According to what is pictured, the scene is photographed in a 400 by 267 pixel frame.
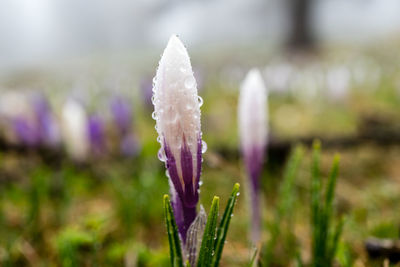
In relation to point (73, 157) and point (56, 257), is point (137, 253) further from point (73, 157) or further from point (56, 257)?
point (73, 157)

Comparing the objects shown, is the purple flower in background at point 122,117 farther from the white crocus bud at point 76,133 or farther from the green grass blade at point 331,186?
the green grass blade at point 331,186

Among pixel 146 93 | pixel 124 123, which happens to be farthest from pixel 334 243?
pixel 146 93

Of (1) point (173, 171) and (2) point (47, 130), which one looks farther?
(2) point (47, 130)

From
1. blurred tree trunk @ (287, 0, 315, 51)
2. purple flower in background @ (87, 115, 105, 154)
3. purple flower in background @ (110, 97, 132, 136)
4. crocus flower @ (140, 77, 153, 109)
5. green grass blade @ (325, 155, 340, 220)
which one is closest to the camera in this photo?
green grass blade @ (325, 155, 340, 220)

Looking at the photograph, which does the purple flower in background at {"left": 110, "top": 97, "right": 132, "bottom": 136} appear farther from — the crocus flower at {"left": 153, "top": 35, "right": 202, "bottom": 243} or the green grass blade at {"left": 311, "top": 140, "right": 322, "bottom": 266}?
the crocus flower at {"left": 153, "top": 35, "right": 202, "bottom": 243}

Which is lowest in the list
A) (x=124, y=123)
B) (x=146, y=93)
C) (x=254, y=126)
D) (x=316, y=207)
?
(x=316, y=207)

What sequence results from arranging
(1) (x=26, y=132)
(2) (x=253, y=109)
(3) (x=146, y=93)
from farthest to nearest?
1. (3) (x=146, y=93)
2. (1) (x=26, y=132)
3. (2) (x=253, y=109)

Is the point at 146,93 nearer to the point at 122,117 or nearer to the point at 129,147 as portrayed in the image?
the point at 122,117

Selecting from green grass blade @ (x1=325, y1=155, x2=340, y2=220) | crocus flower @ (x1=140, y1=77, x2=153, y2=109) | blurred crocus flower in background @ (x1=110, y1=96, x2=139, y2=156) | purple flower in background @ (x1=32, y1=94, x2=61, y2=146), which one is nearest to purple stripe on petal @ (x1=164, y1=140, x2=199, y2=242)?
green grass blade @ (x1=325, y1=155, x2=340, y2=220)
